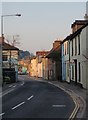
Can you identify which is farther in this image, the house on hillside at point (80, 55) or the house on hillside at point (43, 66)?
the house on hillside at point (43, 66)

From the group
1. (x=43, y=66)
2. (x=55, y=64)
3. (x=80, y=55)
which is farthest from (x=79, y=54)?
(x=43, y=66)

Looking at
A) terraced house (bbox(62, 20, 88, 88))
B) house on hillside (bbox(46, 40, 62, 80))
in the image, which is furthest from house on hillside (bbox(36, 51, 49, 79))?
terraced house (bbox(62, 20, 88, 88))

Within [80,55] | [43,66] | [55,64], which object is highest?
[80,55]

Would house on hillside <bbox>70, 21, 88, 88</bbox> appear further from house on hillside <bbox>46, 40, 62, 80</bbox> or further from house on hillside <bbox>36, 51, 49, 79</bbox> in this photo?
house on hillside <bbox>36, 51, 49, 79</bbox>

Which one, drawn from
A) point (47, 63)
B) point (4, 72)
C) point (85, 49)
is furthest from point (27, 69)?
point (85, 49)

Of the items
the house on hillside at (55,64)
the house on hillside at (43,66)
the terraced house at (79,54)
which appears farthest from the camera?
the house on hillside at (43,66)

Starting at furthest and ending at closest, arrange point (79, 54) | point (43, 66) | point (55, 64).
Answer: point (43, 66) → point (55, 64) → point (79, 54)

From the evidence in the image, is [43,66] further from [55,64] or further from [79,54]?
[79,54]

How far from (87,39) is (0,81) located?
18.6m

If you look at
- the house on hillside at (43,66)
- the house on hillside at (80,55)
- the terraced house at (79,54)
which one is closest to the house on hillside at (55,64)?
the house on hillside at (43,66)

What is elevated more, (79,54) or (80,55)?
(79,54)

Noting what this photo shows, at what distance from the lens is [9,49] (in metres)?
75.5

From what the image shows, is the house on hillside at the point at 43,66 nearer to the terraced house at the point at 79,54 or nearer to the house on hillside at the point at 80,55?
the terraced house at the point at 79,54

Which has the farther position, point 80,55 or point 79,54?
point 79,54
